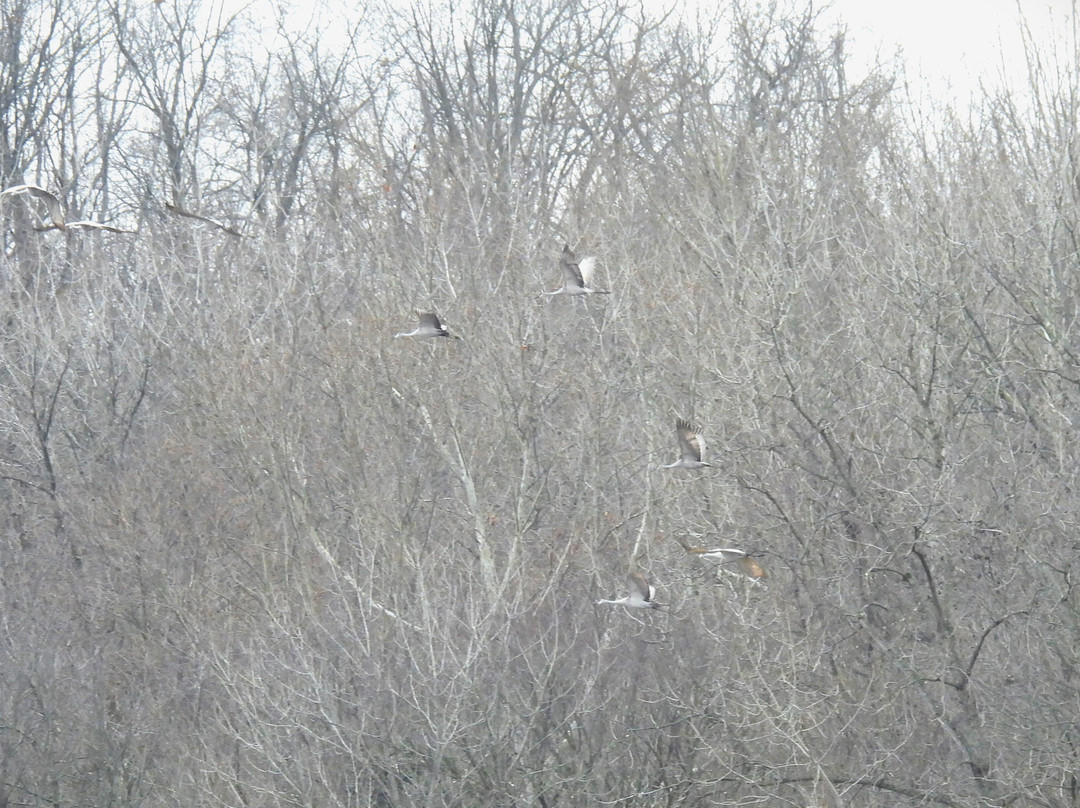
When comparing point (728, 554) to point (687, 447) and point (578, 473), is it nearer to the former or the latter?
point (687, 447)

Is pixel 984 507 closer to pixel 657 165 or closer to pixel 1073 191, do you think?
pixel 1073 191

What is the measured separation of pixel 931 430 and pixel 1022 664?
7.21 ft


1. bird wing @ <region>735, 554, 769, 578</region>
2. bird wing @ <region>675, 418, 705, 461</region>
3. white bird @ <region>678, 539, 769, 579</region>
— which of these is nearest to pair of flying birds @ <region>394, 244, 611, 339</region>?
bird wing @ <region>675, 418, 705, 461</region>

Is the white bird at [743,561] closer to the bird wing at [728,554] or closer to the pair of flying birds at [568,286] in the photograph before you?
the bird wing at [728,554]

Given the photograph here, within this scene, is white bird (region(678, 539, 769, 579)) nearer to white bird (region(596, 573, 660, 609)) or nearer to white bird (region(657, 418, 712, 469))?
white bird (region(596, 573, 660, 609))

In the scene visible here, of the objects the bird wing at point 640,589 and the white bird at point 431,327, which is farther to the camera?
the white bird at point 431,327

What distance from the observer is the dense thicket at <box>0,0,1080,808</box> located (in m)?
13.8

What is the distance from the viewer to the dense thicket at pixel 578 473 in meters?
13.8

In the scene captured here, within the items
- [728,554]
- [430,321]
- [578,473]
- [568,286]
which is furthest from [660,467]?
[578,473]

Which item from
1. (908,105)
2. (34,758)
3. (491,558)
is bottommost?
(34,758)

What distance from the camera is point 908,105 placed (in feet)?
54.1

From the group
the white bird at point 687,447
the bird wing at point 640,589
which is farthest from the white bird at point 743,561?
the white bird at point 687,447

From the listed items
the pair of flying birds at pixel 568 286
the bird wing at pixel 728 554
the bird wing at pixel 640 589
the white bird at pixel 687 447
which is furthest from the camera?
the pair of flying birds at pixel 568 286

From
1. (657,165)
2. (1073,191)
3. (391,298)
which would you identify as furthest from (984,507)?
(657,165)
